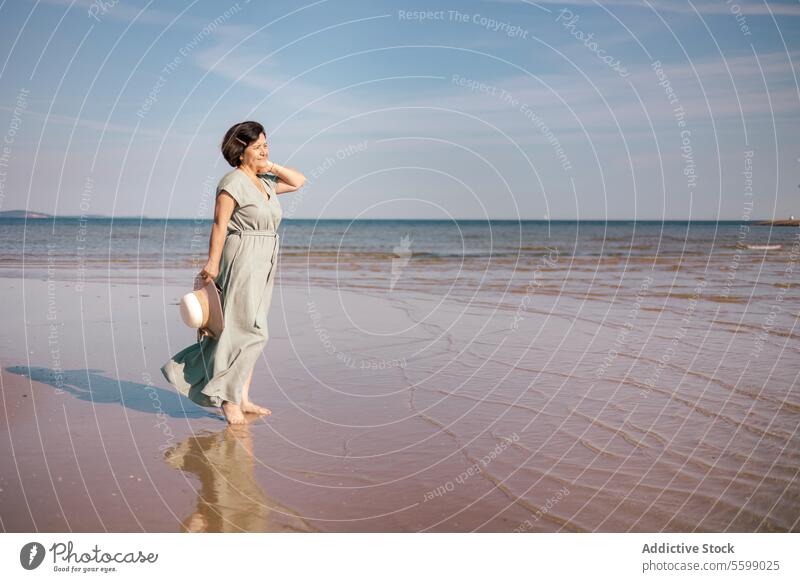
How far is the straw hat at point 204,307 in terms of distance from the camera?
19.2 feet

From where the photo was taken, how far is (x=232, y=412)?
19.4 ft

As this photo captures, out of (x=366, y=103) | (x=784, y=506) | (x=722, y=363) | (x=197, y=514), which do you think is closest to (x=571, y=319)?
(x=722, y=363)

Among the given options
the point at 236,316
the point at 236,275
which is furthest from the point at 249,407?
the point at 236,275

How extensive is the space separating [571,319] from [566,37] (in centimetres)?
621

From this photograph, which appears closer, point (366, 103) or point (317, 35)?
point (317, 35)

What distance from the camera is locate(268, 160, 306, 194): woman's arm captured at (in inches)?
249

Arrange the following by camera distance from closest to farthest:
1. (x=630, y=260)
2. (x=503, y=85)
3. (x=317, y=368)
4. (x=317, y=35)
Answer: (x=317, y=368) < (x=317, y=35) < (x=503, y=85) < (x=630, y=260)

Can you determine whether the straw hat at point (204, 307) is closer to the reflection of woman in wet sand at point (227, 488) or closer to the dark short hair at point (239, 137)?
the reflection of woman in wet sand at point (227, 488)

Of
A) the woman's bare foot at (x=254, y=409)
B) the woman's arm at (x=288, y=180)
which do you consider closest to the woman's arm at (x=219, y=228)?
the woman's arm at (x=288, y=180)

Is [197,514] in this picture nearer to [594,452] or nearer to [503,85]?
[594,452]

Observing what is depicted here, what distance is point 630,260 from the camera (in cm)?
2692

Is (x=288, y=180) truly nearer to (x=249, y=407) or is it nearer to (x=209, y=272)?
(x=209, y=272)

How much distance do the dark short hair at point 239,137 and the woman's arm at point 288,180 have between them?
40 centimetres
